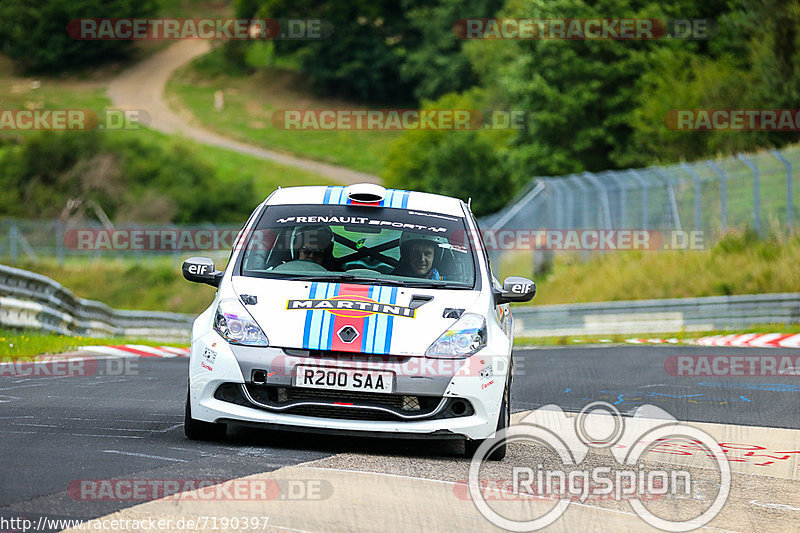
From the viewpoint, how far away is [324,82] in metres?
97.2

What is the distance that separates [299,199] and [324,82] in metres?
89.4

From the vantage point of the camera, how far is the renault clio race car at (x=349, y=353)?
7270 mm

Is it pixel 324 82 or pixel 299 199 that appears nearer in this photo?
pixel 299 199

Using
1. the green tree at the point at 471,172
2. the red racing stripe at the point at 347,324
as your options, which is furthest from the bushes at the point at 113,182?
the red racing stripe at the point at 347,324

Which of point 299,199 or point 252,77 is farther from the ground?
point 252,77

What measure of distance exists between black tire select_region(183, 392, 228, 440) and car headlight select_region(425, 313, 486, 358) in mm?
1397

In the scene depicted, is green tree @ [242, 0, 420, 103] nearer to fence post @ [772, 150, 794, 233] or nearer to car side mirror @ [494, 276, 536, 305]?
fence post @ [772, 150, 794, 233]

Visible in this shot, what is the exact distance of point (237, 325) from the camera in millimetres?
7492

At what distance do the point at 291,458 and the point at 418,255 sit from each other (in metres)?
1.92

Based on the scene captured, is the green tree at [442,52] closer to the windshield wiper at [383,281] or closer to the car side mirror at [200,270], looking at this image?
the car side mirror at [200,270]

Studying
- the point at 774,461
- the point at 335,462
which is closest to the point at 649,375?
the point at 774,461

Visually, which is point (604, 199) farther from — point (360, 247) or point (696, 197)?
point (360, 247)

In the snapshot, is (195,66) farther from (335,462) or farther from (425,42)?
(335,462)

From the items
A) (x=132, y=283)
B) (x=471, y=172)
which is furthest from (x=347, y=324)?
(x=471, y=172)
